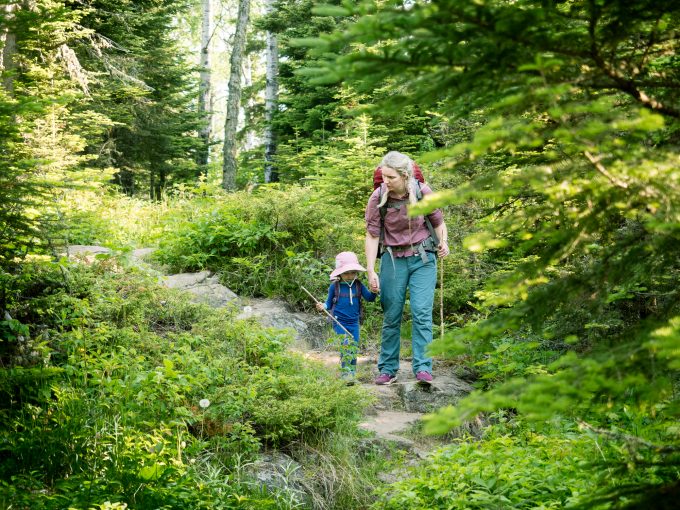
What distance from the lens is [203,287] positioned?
8.56 m

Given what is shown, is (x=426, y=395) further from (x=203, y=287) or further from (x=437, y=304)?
(x=203, y=287)

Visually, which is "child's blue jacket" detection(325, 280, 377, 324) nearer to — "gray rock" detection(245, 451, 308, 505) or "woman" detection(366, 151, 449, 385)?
"woman" detection(366, 151, 449, 385)

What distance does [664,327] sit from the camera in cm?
201

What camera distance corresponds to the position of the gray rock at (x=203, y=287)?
815cm

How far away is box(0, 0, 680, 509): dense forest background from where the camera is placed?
6.61 ft

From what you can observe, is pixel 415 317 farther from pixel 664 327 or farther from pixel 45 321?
pixel 664 327

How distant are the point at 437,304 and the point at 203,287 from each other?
3477 mm

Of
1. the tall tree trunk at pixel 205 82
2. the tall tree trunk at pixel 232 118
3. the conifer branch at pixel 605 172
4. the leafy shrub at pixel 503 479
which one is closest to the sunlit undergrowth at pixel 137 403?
the leafy shrub at pixel 503 479

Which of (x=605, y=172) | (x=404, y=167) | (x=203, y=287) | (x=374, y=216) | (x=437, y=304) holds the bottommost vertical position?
(x=437, y=304)

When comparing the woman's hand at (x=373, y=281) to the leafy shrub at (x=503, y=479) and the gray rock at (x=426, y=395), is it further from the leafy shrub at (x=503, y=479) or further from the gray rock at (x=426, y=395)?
the leafy shrub at (x=503, y=479)

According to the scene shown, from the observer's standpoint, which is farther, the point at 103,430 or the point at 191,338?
the point at 191,338

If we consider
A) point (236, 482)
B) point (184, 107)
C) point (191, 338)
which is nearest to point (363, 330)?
point (191, 338)

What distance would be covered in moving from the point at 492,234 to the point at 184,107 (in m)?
20.8

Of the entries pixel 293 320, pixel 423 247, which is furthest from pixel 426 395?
pixel 293 320
